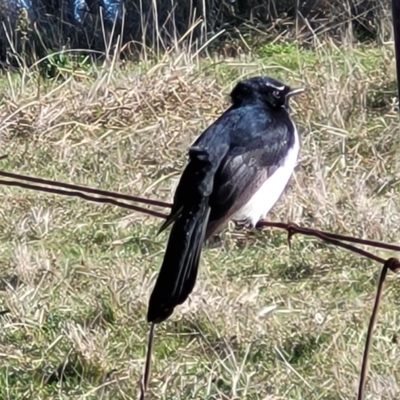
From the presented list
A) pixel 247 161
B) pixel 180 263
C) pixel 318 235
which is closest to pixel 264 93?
A: pixel 247 161

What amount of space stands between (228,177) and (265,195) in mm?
446

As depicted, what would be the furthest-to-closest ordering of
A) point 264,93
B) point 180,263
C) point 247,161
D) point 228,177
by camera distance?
point 264,93 → point 247,161 → point 228,177 → point 180,263

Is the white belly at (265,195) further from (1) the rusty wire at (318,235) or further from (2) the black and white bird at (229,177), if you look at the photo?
(1) the rusty wire at (318,235)

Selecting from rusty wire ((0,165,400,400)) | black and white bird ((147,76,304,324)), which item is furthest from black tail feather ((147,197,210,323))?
rusty wire ((0,165,400,400))

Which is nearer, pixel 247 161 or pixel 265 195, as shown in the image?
pixel 247 161

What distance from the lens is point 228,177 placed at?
4.06m

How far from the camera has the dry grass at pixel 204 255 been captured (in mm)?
4652

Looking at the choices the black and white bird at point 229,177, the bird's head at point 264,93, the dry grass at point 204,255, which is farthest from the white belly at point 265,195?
the dry grass at point 204,255

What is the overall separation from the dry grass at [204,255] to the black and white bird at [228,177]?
0.57 metres

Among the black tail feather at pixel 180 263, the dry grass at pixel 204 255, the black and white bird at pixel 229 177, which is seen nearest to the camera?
the black tail feather at pixel 180 263

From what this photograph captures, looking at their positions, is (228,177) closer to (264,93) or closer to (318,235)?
(264,93)

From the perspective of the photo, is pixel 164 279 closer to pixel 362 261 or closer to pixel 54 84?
pixel 362 261

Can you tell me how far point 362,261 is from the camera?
18.3 ft

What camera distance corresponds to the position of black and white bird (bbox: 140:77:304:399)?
3.38 m
